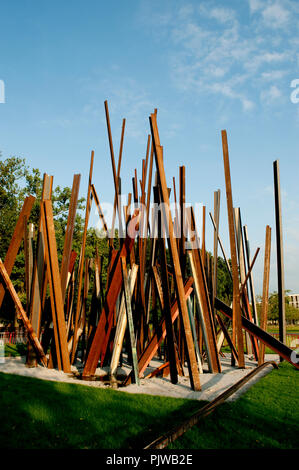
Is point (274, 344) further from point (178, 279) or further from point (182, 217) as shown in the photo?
point (182, 217)

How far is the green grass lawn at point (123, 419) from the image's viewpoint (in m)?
2.76

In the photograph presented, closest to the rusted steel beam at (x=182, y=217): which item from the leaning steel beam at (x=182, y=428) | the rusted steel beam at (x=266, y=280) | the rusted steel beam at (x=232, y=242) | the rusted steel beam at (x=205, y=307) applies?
the rusted steel beam at (x=205, y=307)

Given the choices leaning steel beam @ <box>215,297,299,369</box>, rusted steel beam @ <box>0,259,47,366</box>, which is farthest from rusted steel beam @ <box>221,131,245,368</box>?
rusted steel beam @ <box>0,259,47,366</box>

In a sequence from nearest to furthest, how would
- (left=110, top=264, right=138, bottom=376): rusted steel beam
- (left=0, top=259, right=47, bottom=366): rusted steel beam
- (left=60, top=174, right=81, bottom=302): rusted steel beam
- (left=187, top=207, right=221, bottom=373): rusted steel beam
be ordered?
(left=110, top=264, right=138, bottom=376): rusted steel beam, (left=0, top=259, right=47, bottom=366): rusted steel beam, (left=187, top=207, right=221, bottom=373): rusted steel beam, (left=60, top=174, right=81, bottom=302): rusted steel beam

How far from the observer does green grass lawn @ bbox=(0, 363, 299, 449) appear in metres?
2.76

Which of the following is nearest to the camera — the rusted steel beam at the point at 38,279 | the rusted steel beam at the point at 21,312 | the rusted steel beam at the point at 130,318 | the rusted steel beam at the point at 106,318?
the rusted steel beam at the point at 130,318

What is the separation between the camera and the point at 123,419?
3307 mm

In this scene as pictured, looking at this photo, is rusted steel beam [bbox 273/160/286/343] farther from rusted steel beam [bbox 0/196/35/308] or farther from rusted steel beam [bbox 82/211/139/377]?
rusted steel beam [bbox 0/196/35/308]

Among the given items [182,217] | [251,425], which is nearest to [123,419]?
[251,425]

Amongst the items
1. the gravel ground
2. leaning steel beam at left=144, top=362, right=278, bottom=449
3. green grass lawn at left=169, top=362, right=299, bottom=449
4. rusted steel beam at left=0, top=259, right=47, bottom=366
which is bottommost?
the gravel ground

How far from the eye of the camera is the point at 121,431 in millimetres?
2996

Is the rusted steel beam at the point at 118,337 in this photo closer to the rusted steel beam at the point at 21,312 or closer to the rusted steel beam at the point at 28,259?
the rusted steel beam at the point at 21,312
